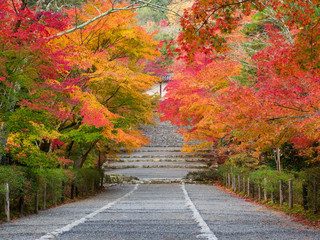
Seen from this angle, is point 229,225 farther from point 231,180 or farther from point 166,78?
point 166,78

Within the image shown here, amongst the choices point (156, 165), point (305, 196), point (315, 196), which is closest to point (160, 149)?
point (156, 165)

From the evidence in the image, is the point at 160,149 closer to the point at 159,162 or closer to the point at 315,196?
the point at 159,162

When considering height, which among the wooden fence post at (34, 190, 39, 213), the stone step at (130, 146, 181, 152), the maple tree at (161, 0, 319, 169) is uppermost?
the maple tree at (161, 0, 319, 169)

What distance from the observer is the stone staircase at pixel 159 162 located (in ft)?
91.7

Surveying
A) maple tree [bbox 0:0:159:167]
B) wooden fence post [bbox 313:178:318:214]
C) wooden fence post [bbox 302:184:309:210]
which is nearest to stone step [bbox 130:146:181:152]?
maple tree [bbox 0:0:159:167]

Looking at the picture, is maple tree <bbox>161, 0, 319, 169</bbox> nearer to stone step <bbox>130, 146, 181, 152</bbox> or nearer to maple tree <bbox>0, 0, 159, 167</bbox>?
maple tree <bbox>0, 0, 159, 167</bbox>

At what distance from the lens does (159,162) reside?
32562 millimetres

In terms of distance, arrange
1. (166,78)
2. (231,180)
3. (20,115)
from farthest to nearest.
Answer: (166,78) < (231,180) < (20,115)

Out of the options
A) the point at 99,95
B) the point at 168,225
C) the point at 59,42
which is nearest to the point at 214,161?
the point at 99,95

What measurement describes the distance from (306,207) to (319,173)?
1333 mm

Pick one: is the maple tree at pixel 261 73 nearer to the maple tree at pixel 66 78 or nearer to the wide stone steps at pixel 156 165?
the maple tree at pixel 66 78

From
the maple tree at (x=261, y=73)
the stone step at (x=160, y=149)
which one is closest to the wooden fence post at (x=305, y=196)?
the maple tree at (x=261, y=73)

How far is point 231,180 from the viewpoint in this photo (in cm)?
2061

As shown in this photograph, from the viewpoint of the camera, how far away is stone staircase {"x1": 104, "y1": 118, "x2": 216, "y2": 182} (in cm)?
2796
